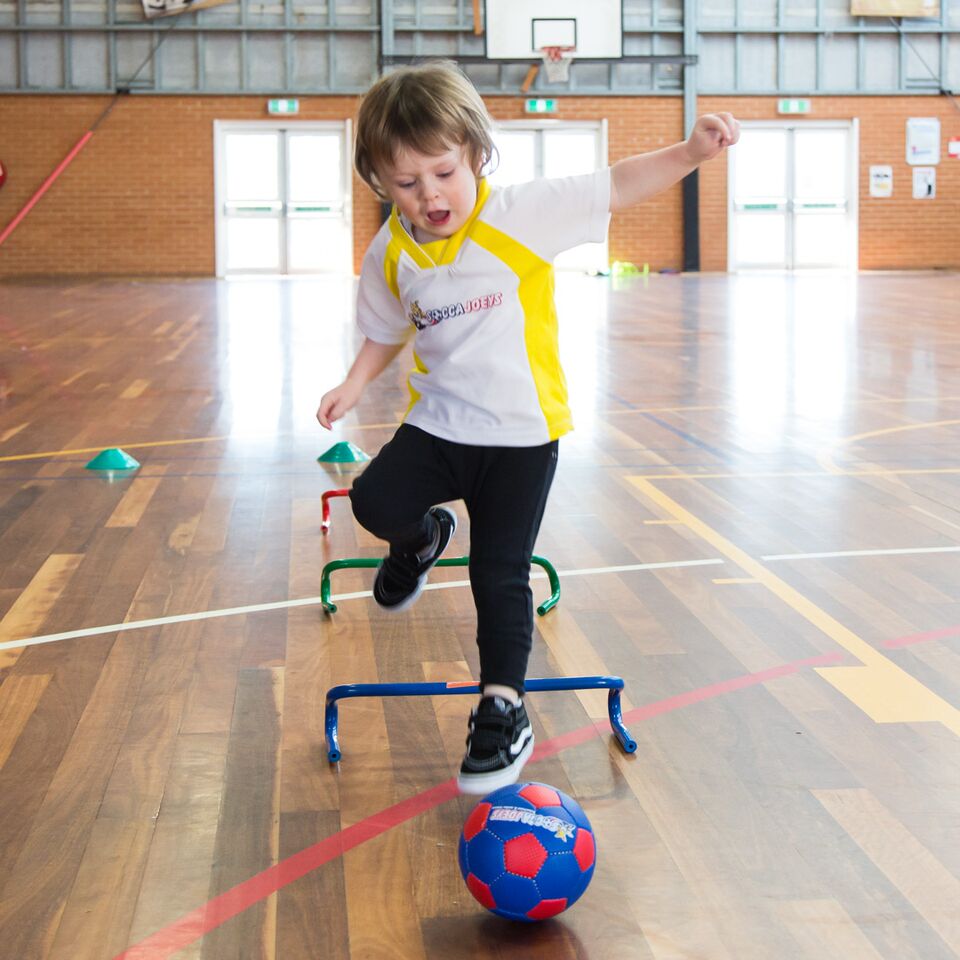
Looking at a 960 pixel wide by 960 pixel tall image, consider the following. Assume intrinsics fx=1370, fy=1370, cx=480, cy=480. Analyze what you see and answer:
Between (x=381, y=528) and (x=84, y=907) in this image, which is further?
(x=381, y=528)

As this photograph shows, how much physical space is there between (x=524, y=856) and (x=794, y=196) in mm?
19588

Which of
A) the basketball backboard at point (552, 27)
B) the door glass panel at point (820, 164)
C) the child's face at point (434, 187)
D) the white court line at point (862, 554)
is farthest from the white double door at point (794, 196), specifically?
the child's face at point (434, 187)

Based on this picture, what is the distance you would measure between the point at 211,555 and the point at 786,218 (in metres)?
17.9

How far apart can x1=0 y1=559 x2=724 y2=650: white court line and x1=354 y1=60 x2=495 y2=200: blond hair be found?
135 centimetres

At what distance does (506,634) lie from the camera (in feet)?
7.27

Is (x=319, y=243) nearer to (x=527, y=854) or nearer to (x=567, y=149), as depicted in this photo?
(x=567, y=149)

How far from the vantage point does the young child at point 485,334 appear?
2162 mm

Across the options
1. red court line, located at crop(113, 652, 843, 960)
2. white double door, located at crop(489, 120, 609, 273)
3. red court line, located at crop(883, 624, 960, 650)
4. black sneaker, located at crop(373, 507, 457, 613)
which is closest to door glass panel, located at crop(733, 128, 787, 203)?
white double door, located at crop(489, 120, 609, 273)

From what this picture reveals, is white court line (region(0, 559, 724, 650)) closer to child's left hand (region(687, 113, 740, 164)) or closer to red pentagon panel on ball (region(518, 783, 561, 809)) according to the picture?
red pentagon panel on ball (region(518, 783, 561, 809))

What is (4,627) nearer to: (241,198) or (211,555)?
(211,555)

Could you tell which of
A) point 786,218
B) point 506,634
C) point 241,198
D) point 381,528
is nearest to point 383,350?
point 381,528

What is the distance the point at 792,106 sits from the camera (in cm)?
1967

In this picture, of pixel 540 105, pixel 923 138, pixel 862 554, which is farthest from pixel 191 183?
pixel 862 554

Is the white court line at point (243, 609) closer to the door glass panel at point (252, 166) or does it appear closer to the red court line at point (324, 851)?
the red court line at point (324, 851)
